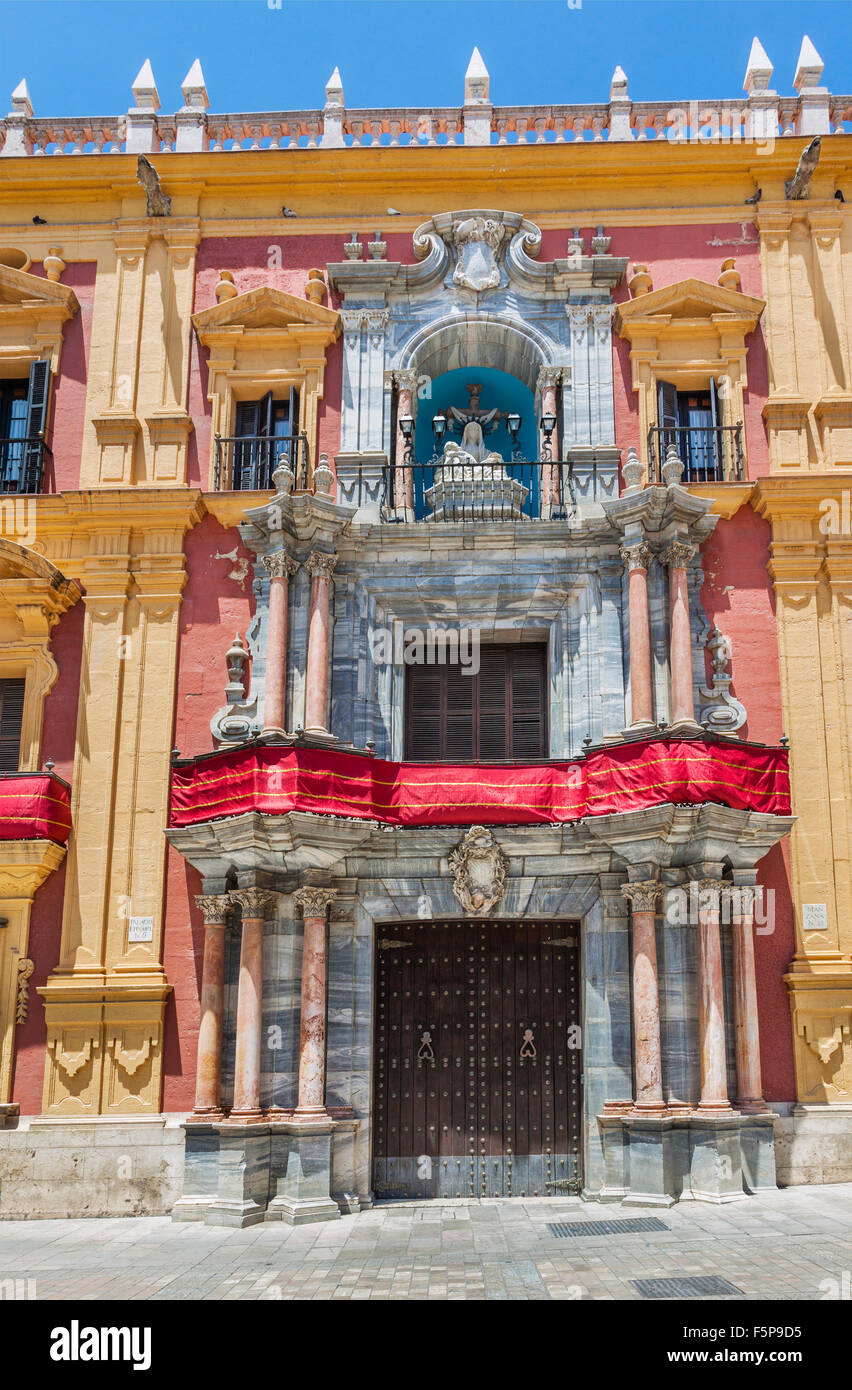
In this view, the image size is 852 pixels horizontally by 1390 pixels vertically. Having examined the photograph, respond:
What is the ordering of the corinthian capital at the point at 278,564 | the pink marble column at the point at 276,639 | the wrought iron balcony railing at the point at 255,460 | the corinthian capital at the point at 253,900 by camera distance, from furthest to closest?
the wrought iron balcony railing at the point at 255,460
the corinthian capital at the point at 278,564
the pink marble column at the point at 276,639
the corinthian capital at the point at 253,900

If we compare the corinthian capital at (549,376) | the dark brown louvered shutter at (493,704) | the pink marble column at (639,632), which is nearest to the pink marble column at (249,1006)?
the dark brown louvered shutter at (493,704)

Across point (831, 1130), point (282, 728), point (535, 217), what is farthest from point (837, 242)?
point (831, 1130)

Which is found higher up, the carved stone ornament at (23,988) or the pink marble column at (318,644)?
the pink marble column at (318,644)

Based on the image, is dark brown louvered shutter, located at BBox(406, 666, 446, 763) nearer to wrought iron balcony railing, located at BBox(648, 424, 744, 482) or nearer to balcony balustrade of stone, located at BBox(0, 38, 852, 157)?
wrought iron balcony railing, located at BBox(648, 424, 744, 482)

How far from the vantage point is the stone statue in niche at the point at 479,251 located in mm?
16703

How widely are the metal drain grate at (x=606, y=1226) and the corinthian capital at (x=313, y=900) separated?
4051 mm

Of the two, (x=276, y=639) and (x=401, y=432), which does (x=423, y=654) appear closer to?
(x=276, y=639)

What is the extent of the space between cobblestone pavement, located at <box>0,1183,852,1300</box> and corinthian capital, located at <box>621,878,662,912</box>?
3030mm

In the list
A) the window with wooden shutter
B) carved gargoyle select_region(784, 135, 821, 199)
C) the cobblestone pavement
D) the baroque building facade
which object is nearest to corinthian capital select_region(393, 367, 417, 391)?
the baroque building facade

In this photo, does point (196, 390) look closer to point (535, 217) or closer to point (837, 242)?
point (535, 217)

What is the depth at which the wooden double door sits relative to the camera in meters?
14.0

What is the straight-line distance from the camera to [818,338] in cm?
1644

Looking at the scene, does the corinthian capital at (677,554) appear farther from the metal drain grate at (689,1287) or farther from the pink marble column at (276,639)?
the metal drain grate at (689,1287)

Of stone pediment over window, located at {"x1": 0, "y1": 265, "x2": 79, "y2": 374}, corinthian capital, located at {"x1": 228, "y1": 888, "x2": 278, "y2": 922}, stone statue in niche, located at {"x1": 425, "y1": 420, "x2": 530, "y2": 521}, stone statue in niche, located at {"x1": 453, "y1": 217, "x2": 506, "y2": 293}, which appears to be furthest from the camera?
stone pediment over window, located at {"x1": 0, "y1": 265, "x2": 79, "y2": 374}
